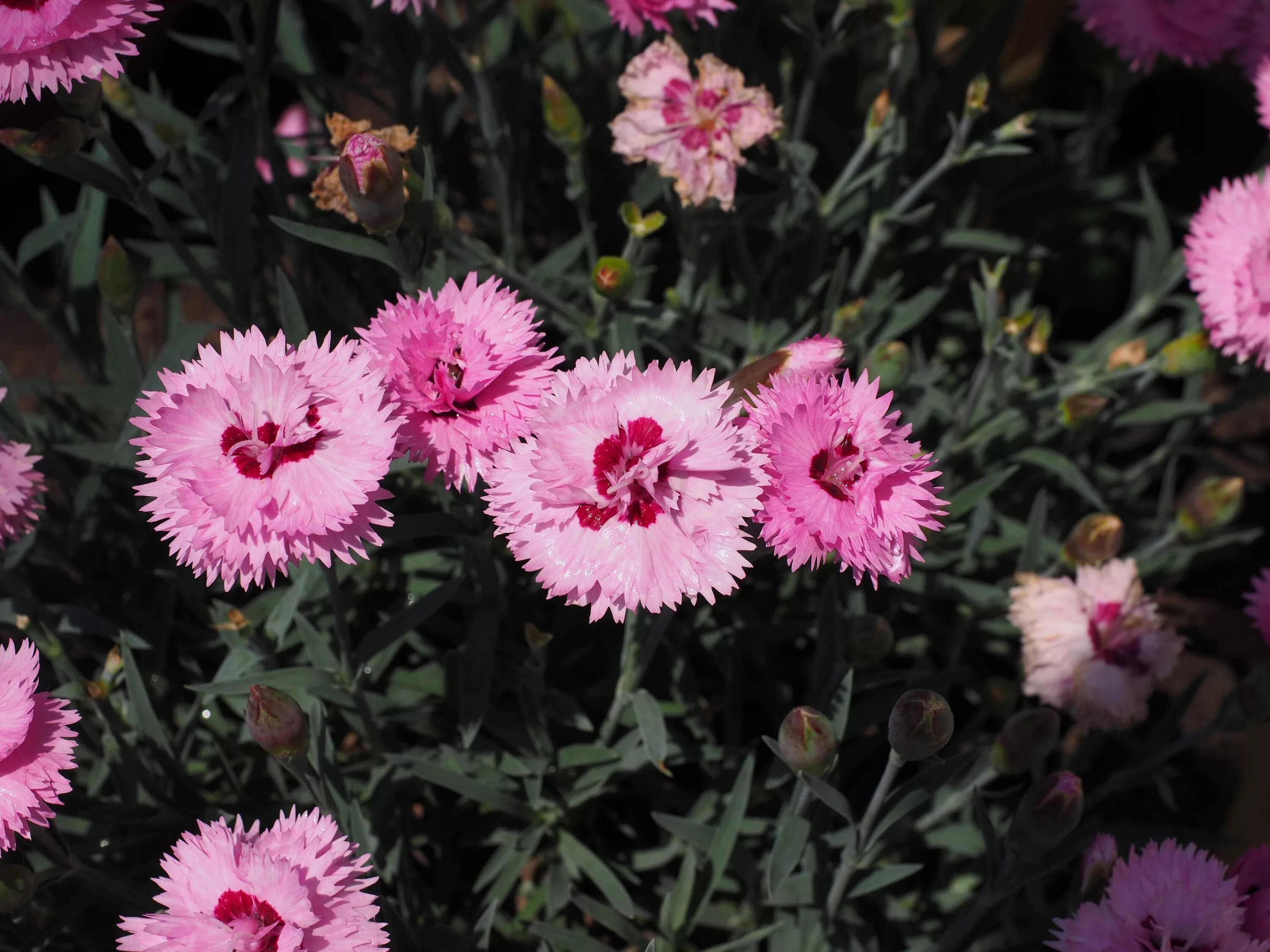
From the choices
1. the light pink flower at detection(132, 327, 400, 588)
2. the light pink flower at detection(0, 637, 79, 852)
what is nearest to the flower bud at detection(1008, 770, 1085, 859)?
the light pink flower at detection(132, 327, 400, 588)

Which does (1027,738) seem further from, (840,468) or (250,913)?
(250,913)

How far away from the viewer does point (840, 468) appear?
102 cm

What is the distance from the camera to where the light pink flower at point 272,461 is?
3.19 feet

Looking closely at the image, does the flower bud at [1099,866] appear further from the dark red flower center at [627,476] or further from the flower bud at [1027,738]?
the dark red flower center at [627,476]

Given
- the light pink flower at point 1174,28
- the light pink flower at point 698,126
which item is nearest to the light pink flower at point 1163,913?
the light pink flower at point 698,126

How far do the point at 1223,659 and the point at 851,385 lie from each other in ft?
5.03

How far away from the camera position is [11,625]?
1484 millimetres

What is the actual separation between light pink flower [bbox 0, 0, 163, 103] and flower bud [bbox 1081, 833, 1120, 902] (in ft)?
4.64

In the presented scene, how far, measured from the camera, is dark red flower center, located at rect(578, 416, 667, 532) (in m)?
0.97

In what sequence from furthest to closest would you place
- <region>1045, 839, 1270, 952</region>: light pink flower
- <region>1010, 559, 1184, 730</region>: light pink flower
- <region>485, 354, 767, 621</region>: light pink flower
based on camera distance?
<region>1010, 559, 1184, 730</region>: light pink flower, <region>1045, 839, 1270, 952</region>: light pink flower, <region>485, 354, 767, 621</region>: light pink flower

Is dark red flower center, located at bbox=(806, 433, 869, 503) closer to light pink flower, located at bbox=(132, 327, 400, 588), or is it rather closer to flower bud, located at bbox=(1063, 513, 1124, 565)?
light pink flower, located at bbox=(132, 327, 400, 588)

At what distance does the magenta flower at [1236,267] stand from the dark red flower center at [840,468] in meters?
0.80

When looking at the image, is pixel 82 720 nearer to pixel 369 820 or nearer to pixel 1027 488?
pixel 369 820

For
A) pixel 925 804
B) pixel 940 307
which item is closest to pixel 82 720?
pixel 925 804
